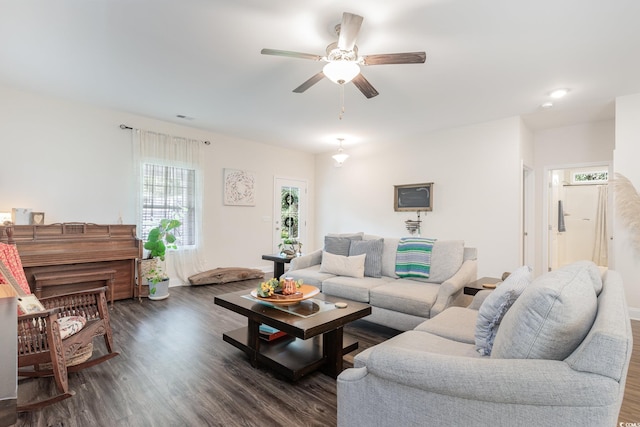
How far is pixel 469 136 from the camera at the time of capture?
16.6 feet

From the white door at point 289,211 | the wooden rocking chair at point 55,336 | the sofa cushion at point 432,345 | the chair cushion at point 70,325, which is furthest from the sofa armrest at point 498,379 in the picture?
the white door at point 289,211

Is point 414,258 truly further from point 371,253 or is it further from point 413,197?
point 413,197

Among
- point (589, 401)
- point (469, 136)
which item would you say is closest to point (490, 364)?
point (589, 401)

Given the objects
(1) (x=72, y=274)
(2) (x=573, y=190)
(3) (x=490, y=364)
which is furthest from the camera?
(2) (x=573, y=190)

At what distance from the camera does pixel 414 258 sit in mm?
3602

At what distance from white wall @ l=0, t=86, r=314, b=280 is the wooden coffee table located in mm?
3070

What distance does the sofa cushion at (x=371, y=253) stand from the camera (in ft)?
12.5

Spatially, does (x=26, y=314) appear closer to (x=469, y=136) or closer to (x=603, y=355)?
(x=603, y=355)

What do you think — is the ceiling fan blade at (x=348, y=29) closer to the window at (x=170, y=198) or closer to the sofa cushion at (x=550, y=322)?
the sofa cushion at (x=550, y=322)

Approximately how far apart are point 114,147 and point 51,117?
0.77m

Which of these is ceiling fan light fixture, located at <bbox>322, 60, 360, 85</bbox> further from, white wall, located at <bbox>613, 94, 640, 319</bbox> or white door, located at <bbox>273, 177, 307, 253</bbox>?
white door, located at <bbox>273, 177, 307, 253</bbox>

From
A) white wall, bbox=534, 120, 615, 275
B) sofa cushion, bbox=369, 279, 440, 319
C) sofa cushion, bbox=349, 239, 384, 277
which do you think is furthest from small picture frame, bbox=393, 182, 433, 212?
sofa cushion, bbox=369, 279, 440, 319

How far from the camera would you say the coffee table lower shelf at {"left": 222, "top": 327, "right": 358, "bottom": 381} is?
2260 mm

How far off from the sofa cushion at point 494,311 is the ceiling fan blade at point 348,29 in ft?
6.06
